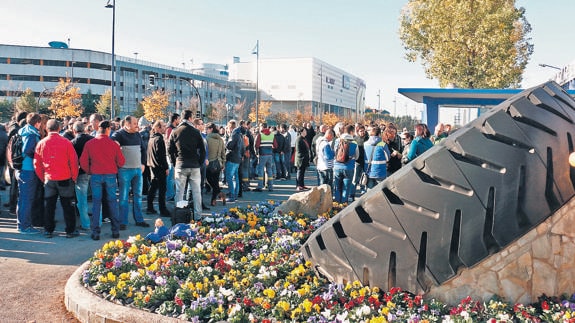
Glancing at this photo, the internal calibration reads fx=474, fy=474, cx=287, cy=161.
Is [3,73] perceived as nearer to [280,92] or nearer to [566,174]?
[280,92]

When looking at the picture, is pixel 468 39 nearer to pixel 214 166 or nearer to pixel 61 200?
pixel 214 166

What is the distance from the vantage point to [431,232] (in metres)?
3.30

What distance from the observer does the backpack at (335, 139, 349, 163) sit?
9.62 meters

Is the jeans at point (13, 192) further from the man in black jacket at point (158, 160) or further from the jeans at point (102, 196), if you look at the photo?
the jeans at point (102, 196)

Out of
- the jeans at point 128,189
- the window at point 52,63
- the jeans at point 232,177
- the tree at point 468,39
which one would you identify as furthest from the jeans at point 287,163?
the window at point 52,63

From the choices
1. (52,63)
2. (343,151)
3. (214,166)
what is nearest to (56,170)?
(214,166)

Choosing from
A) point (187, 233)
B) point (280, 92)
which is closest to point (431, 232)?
point (187, 233)

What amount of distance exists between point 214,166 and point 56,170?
11.9 ft

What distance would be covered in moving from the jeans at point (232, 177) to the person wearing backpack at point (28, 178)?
4134 mm

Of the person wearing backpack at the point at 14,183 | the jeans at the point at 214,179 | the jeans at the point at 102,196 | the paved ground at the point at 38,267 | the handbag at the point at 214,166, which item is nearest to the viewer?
the paved ground at the point at 38,267

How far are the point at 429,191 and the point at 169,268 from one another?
2617mm

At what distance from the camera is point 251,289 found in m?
3.98

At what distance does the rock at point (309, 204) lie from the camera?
24.8 ft

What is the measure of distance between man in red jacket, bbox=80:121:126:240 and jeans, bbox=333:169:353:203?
442cm
